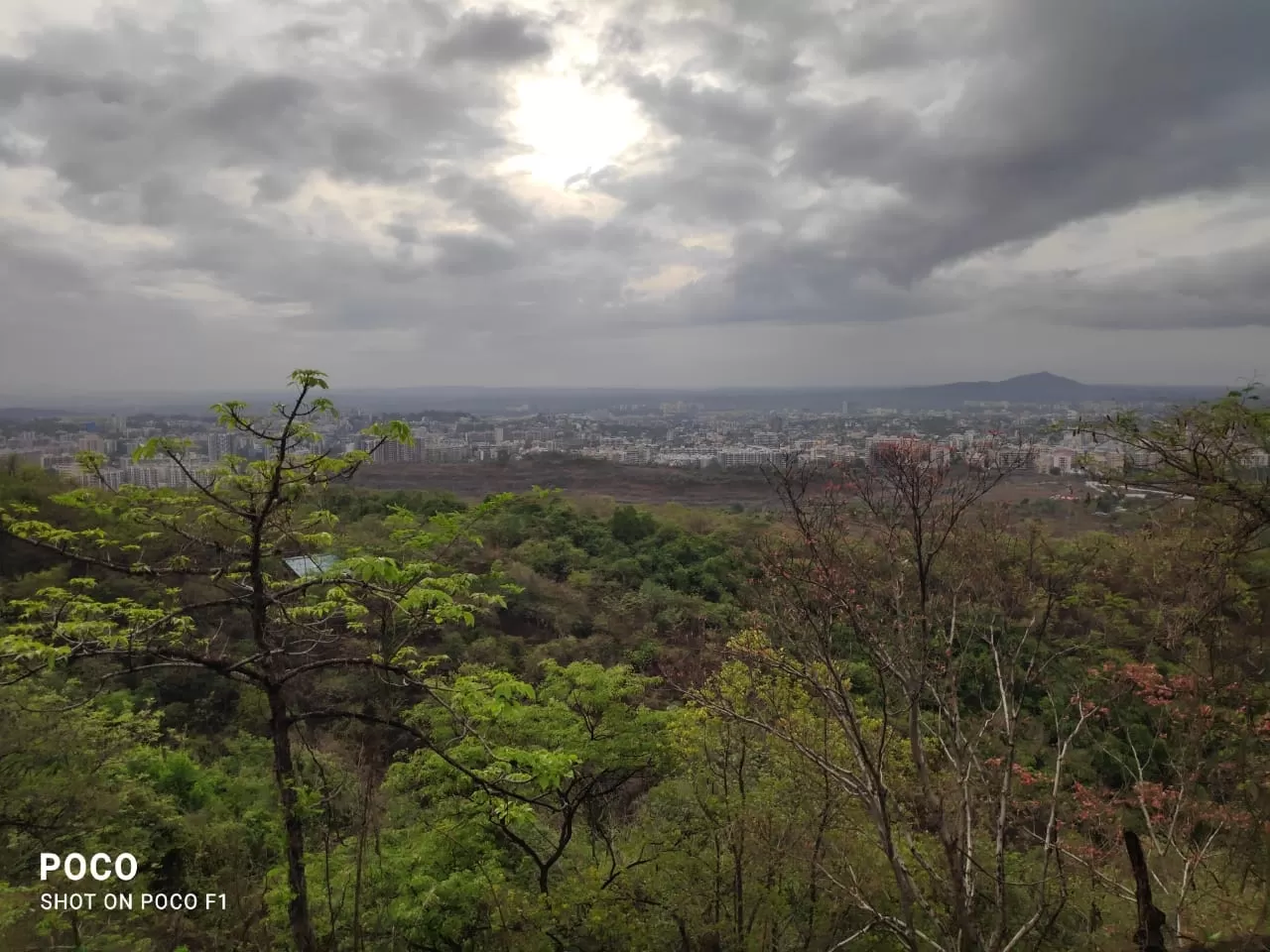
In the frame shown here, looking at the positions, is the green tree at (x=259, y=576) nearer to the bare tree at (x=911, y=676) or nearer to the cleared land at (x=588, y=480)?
the bare tree at (x=911, y=676)

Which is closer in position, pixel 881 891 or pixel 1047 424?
pixel 1047 424

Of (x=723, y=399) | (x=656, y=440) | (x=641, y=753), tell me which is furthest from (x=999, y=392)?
(x=641, y=753)

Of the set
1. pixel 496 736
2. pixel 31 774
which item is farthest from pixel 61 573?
pixel 496 736

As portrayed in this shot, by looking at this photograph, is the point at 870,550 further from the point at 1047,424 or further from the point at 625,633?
the point at 625,633

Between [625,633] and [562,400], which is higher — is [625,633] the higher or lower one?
the lower one

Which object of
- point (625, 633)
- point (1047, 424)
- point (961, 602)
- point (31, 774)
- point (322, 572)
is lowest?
point (625, 633)

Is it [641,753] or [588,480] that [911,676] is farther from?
[588,480]

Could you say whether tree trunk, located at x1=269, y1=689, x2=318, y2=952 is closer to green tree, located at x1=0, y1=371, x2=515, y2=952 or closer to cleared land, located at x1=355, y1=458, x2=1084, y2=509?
green tree, located at x1=0, y1=371, x2=515, y2=952

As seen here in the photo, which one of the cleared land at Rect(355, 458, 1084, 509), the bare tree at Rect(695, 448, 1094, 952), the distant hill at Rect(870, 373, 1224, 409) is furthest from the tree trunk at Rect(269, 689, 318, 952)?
the distant hill at Rect(870, 373, 1224, 409)
